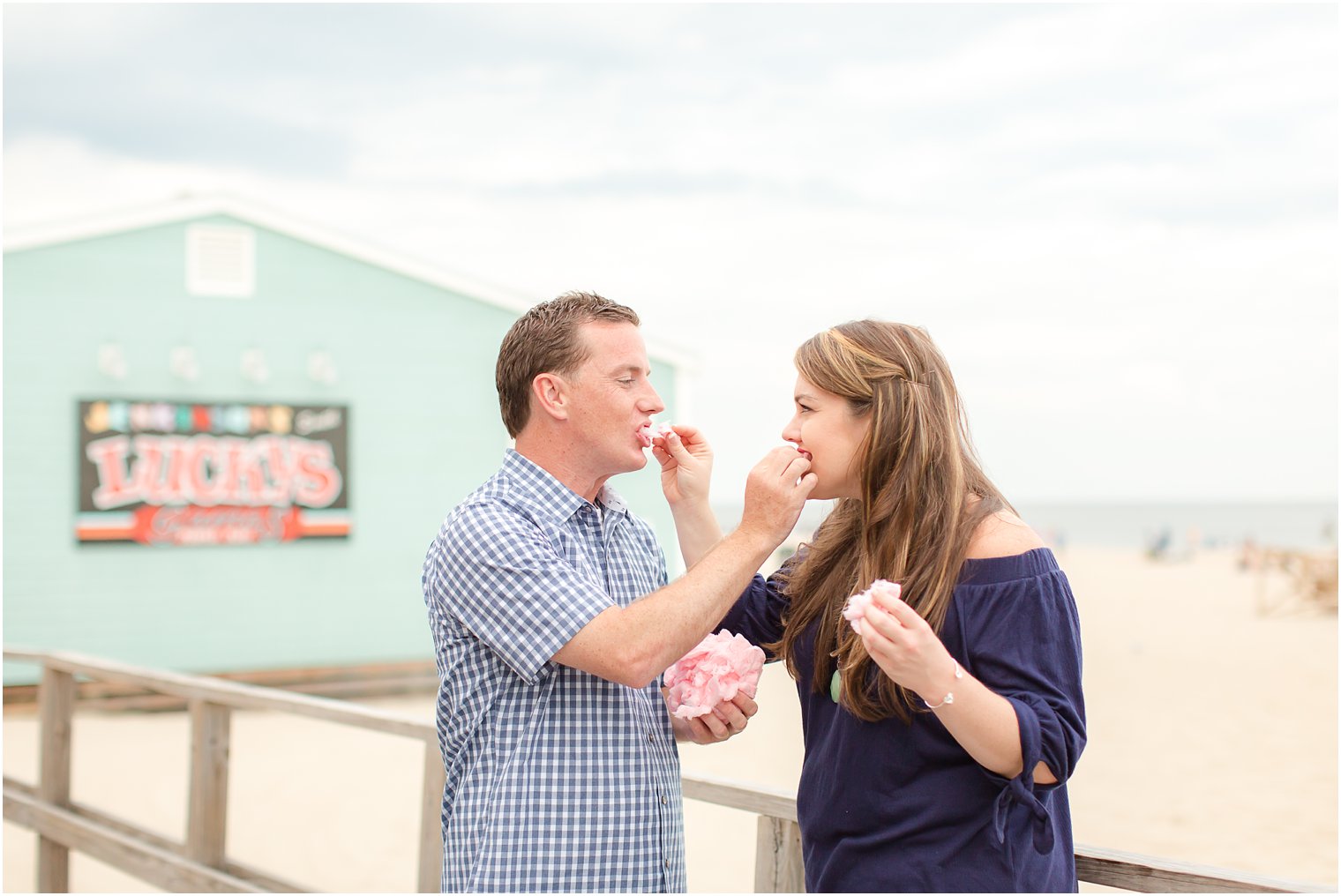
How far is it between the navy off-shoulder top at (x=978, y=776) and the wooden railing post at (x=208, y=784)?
9.38 ft

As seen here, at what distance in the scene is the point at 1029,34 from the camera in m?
14.7

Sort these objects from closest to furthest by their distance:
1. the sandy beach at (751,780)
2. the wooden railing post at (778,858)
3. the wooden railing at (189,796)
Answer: the wooden railing post at (778,858), the wooden railing at (189,796), the sandy beach at (751,780)

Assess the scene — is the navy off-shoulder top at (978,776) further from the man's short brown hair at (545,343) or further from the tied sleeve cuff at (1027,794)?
the man's short brown hair at (545,343)

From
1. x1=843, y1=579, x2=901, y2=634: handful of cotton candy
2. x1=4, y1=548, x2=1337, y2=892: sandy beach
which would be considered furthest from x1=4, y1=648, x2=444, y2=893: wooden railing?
x1=843, y1=579, x2=901, y2=634: handful of cotton candy

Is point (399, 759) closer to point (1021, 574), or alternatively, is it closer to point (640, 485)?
point (640, 485)

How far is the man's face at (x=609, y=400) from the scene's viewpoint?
7.07ft

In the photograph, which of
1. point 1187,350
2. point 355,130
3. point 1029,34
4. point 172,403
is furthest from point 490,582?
point 1187,350

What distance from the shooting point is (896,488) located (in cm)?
194

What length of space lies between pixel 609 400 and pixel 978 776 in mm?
902

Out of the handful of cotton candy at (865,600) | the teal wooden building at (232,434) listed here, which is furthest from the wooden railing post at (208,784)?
the teal wooden building at (232,434)

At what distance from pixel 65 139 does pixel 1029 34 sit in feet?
63.6

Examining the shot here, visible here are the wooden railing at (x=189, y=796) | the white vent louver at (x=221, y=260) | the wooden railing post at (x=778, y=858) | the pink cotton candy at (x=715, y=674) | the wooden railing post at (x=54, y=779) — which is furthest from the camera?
the white vent louver at (x=221, y=260)

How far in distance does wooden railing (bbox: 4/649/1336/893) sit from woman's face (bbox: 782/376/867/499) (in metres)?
0.78

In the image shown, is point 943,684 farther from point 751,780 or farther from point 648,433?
point 751,780
